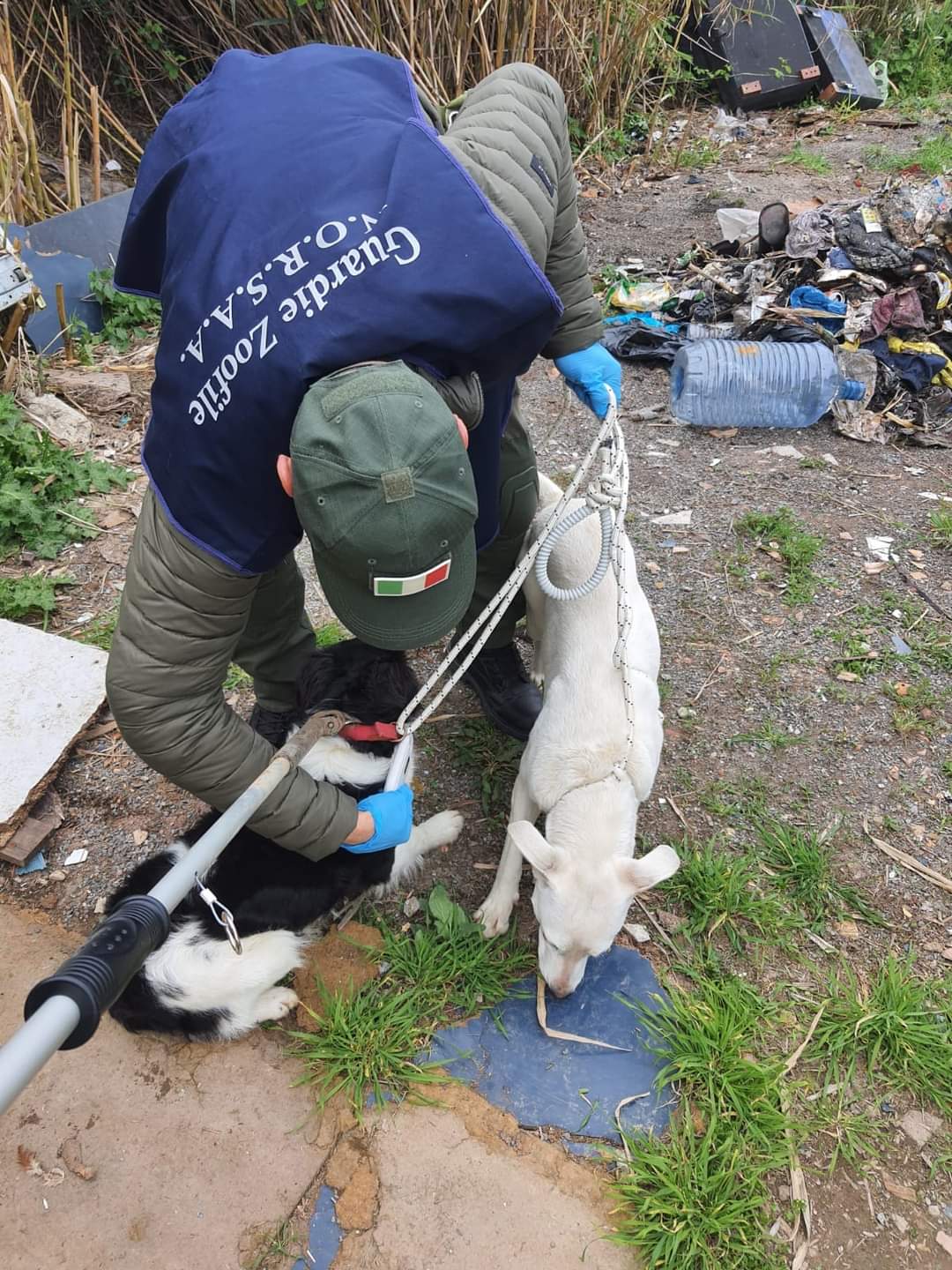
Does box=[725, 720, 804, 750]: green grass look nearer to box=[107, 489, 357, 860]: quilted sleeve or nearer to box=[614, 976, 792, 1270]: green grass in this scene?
box=[614, 976, 792, 1270]: green grass

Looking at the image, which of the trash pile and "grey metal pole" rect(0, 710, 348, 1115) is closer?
"grey metal pole" rect(0, 710, 348, 1115)

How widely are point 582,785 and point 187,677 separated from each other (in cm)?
120

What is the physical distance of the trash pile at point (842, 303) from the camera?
17.3ft

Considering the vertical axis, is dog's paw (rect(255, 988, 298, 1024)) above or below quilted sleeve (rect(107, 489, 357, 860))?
below

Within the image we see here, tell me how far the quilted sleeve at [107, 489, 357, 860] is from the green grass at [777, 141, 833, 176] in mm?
9497

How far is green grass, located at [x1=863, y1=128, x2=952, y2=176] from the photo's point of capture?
8.08m

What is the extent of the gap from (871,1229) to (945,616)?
9.11ft

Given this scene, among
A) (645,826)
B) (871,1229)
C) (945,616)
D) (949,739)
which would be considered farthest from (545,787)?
(945,616)

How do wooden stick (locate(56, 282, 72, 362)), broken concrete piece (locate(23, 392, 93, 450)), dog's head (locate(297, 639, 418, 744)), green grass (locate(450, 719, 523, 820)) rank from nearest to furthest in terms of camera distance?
dog's head (locate(297, 639, 418, 744)), green grass (locate(450, 719, 523, 820)), broken concrete piece (locate(23, 392, 93, 450)), wooden stick (locate(56, 282, 72, 362))

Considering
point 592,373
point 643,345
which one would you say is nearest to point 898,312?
point 643,345

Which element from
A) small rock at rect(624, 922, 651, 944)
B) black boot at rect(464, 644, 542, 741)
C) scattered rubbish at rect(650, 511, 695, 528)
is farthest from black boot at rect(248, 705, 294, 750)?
scattered rubbish at rect(650, 511, 695, 528)

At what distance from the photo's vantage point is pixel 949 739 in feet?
10.9

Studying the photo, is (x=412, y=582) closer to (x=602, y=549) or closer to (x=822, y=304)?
(x=602, y=549)

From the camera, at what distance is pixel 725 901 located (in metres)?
2.72
